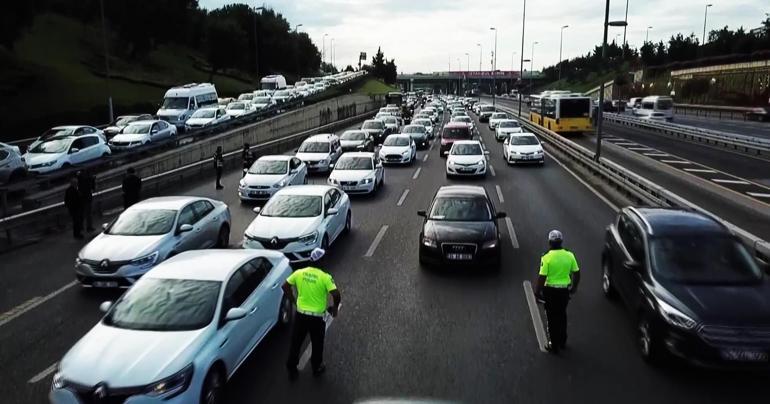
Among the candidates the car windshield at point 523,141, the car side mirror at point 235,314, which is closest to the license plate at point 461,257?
the car side mirror at point 235,314

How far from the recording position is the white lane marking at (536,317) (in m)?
8.70

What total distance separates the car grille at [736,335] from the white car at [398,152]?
2212cm

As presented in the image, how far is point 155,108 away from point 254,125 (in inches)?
628

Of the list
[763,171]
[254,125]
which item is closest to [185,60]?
[254,125]

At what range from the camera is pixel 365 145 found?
32.8 meters

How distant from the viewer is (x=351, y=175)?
2088 centimetres

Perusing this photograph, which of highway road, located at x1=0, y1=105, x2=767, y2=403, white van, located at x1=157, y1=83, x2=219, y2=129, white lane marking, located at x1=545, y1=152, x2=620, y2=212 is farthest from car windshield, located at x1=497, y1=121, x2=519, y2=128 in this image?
highway road, located at x1=0, y1=105, x2=767, y2=403

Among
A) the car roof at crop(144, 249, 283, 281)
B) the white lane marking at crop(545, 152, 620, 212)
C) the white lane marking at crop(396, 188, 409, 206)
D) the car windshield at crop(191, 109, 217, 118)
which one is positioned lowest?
the white lane marking at crop(396, 188, 409, 206)

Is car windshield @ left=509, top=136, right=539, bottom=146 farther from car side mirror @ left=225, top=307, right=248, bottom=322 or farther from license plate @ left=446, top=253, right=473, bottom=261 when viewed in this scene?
car side mirror @ left=225, top=307, right=248, bottom=322

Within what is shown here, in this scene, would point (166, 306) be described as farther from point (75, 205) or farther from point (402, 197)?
point (402, 197)

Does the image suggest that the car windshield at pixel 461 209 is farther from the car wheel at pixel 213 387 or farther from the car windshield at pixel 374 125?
the car windshield at pixel 374 125

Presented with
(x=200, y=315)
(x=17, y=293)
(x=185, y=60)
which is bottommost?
(x=17, y=293)

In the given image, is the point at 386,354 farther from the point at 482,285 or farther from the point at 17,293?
the point at 17,293

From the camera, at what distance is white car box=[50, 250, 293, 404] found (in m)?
6.09
